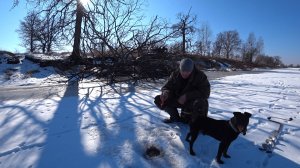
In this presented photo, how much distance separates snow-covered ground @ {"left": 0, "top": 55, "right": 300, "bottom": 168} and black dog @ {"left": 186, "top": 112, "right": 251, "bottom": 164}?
212 millimetres

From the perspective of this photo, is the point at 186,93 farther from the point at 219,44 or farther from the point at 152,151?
the point at 219,44

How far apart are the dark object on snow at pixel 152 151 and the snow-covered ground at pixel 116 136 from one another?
0.06m

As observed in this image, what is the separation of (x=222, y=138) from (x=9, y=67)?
40.6ft

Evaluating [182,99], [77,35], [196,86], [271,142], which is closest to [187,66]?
[196,86]

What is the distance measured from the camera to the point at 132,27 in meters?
10.3

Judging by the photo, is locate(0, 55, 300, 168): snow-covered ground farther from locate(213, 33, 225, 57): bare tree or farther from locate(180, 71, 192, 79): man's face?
locate(213, 33, 225, 57): bare tree

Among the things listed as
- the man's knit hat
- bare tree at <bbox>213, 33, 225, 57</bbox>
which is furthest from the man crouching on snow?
bare tree at <bbox>213, 33, 225, 57</bbox>

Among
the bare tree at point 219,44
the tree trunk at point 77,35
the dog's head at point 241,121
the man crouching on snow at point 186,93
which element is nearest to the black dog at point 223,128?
the dog's head at point 241,121

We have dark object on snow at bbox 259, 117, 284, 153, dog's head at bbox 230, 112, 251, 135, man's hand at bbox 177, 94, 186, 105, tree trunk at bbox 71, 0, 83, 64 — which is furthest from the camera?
tree trunk at bbox 71, 0, 83, 64

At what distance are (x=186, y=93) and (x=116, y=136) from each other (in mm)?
1180

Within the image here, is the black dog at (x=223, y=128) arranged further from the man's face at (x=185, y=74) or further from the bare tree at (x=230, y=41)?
the bare tree at (x=230, y=41)

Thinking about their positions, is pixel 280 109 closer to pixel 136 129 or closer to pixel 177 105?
pixel 177 105

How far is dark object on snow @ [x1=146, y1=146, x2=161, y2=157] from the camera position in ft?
11.0

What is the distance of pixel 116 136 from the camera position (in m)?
3.89
